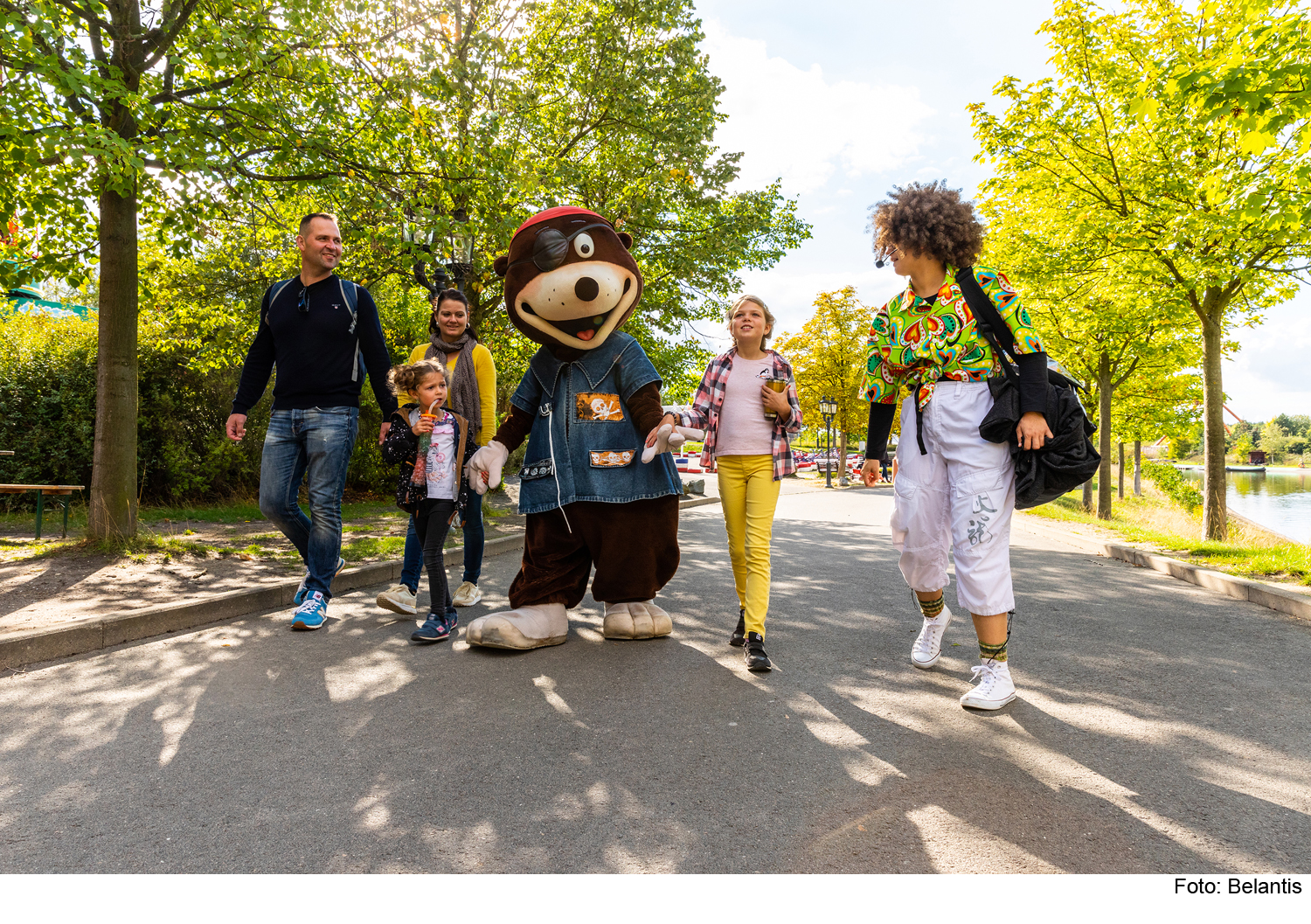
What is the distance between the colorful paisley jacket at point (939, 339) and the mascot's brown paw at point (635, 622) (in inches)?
69.9

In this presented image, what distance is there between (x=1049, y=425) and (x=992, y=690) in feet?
3.88

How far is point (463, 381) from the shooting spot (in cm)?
530

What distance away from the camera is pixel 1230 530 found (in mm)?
11922

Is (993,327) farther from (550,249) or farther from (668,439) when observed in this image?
(550,249)

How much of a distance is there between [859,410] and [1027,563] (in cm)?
3328

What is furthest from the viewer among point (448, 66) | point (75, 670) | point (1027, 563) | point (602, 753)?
point (1027, 563)

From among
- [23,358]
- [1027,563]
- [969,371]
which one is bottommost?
[1027,563]

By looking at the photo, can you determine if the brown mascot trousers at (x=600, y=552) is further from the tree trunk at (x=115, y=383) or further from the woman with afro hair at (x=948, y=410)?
the tree trunk at (x=115, y=383)

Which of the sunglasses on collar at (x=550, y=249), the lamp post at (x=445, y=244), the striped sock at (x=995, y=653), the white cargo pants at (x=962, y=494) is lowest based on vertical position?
the striped sock at (x=995, y=653)

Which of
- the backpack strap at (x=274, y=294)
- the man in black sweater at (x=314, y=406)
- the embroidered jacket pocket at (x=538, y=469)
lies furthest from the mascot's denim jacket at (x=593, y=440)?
the backpack strap at (x=274, y=294)

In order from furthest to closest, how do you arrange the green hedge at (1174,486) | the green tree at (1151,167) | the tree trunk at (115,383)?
the green hedge at (1174,486)
the green tree at (1151,167)
the tree trunk at (115,383)

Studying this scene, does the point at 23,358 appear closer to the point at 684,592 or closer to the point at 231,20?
the point at 231,20

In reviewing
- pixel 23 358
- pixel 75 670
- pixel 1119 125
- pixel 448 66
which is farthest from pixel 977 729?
pixel 23 358

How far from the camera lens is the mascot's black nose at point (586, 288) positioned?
174 inches
